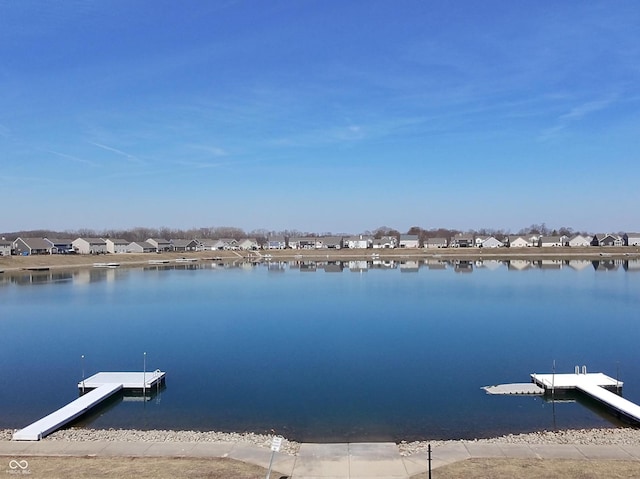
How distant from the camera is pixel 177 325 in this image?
34500 millimetres

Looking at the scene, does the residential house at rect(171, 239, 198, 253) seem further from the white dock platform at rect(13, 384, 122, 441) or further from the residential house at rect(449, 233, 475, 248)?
the white dock platform at rect(13, 384, 122, 441)

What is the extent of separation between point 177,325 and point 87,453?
22906 mm

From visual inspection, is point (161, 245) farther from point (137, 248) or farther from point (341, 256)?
point (341, 256)

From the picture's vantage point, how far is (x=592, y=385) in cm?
1911

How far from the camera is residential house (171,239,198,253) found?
475 feet

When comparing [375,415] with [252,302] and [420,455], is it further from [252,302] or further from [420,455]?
[252,302]

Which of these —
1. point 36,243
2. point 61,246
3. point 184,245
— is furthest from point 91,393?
point 184,245

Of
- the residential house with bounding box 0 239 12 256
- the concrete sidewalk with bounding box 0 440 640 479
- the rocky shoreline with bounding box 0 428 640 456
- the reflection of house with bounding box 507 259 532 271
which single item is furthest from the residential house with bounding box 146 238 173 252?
the concrete sidewalk with bounding box 0 440 640 479

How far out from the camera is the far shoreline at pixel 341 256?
328ft

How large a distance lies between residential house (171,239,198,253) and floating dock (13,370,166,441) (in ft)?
414

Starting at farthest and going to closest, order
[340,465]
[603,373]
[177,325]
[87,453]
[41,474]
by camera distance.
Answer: [177,325]
[603,373]
[87,453]
[340,465]
[41,474]

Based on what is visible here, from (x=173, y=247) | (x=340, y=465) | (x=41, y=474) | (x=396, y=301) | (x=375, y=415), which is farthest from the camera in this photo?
(x=173, y=247)

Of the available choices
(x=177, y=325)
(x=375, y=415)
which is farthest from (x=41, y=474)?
(x=177, y=325)

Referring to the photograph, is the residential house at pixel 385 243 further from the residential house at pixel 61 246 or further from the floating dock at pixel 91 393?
the floating dock at pixel 91 393
